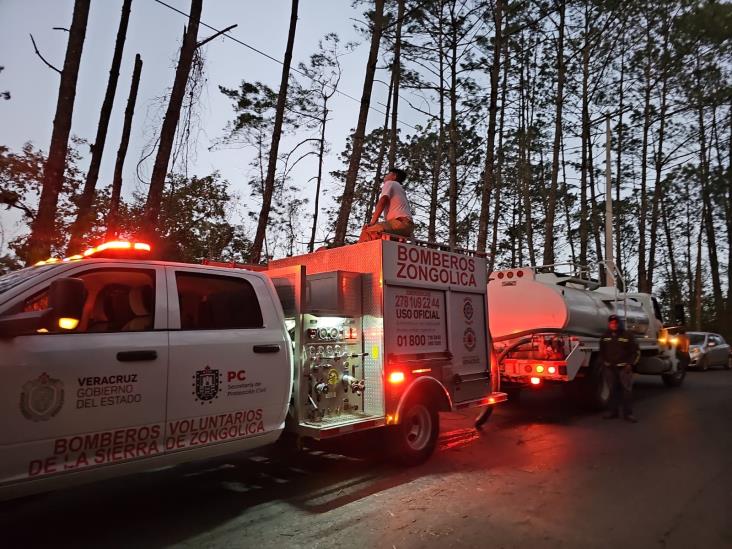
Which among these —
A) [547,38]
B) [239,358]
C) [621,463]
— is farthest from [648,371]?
[547,38]

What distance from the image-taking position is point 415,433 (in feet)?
20.4

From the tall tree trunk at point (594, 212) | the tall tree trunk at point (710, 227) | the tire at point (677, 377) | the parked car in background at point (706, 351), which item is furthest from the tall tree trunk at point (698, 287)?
the tire at point (677, 377)

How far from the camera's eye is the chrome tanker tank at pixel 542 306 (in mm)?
10039

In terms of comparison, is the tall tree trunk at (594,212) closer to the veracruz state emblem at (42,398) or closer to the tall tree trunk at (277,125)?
the tall tree trunk at (277,125)

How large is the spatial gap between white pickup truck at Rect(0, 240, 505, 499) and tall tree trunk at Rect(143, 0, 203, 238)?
5591 millimetres

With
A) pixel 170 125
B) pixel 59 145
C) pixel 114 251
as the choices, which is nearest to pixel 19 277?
pixel 114 251

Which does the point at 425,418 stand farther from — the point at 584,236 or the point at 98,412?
the point at 584,236

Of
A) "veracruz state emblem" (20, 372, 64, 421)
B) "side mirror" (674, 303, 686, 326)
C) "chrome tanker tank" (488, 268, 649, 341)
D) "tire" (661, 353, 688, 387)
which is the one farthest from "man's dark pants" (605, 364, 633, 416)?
"veracruz state emblem" (20, 372, 64, 421)

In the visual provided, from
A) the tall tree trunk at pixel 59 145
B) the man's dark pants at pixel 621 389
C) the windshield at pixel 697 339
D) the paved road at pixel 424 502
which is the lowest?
the paved road at pixel 424 502

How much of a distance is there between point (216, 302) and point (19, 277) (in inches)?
58.8

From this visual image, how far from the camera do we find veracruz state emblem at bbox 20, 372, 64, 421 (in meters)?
3.33

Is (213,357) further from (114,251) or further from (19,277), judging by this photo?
(19,277)

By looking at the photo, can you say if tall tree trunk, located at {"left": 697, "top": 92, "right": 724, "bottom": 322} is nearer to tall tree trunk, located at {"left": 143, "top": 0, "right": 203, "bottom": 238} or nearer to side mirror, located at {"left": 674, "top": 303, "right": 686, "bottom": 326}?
side mirror, located at {"left": 674, "top": 303, "right": 686, "bottom": 326}

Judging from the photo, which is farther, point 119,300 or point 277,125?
point 277,125
